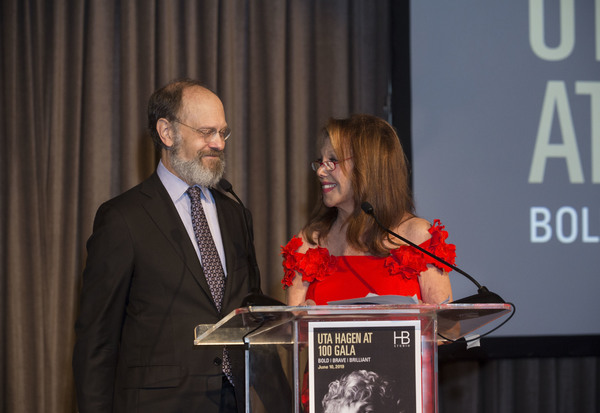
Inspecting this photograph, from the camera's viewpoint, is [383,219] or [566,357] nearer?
[383,219]

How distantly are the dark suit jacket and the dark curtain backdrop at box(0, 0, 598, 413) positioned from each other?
3.66 ft

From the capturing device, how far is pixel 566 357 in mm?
3578

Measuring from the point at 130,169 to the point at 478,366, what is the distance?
2.08 metres

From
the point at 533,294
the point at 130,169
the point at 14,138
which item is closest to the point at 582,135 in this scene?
the point at 533,294

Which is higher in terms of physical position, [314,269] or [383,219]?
[383,219]

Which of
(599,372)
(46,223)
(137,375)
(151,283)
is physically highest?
(46,223)

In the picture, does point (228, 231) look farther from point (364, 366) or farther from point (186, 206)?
point (364, 366)

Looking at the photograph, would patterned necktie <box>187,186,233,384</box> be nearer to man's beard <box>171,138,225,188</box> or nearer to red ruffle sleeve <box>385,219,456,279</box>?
man's beard <box>171,138,225,188</box>

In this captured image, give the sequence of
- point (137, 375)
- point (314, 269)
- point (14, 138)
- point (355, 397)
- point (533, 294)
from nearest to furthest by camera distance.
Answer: point (355, 397)
point (137, 375)
point (314, 269)
point (14, 138)
point (533, 294)

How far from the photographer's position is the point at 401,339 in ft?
4.70

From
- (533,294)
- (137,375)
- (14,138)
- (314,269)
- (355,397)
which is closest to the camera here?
(355,397)

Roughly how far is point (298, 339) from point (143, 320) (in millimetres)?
886

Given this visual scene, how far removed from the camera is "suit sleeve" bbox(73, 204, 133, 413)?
2.06m

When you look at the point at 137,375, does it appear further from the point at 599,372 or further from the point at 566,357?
the point at 599,372
